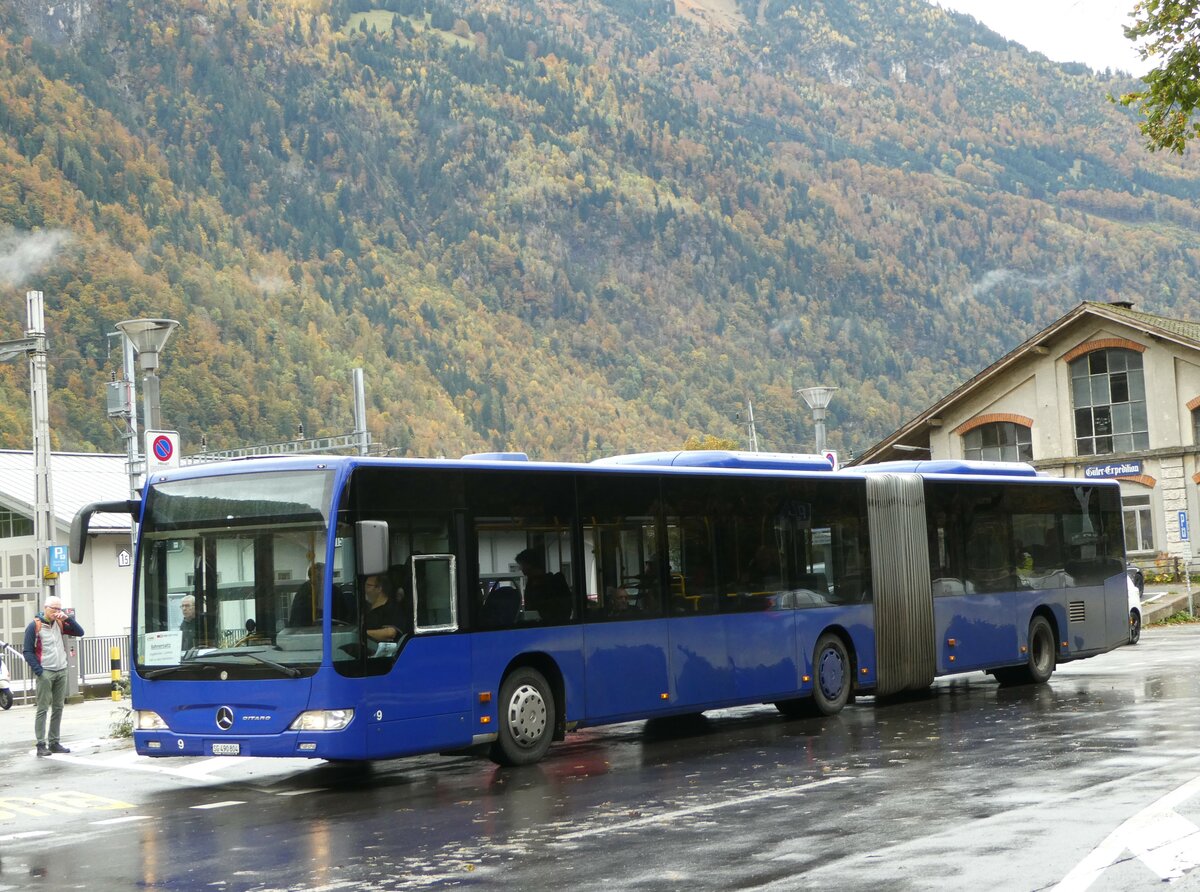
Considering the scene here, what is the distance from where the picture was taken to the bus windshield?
13.4 m

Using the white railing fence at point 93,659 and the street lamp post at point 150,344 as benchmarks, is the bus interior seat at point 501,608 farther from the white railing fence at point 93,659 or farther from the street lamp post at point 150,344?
the white railing fence at point 93,659

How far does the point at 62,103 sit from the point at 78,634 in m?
187

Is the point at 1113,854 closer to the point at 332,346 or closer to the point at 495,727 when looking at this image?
the point at 495,727

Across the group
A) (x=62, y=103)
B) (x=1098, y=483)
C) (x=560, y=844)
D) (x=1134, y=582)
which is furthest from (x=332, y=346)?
(x=560, y=844)

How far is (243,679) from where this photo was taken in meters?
13.6

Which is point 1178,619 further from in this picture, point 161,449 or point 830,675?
point 161,449

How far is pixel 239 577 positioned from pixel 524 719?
2.90 metres

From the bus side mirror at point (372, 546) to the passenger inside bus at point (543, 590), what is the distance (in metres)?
2.03

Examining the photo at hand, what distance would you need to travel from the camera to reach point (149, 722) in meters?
14.2

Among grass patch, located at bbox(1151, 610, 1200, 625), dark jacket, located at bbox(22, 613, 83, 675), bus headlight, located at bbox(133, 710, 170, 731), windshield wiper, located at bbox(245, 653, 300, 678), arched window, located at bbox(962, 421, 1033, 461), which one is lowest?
grass patch, located at bbox(1151, 610, 1200, 625)

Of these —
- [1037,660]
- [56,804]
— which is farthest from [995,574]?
[56,804]

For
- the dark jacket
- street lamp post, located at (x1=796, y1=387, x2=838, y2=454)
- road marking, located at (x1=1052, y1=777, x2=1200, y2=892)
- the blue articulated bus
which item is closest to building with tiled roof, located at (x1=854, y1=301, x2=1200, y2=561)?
street lamp post, located at (x1=796, y1=387, x2=838, y2=454)

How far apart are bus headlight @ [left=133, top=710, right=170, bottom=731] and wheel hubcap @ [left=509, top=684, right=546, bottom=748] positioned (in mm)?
2974

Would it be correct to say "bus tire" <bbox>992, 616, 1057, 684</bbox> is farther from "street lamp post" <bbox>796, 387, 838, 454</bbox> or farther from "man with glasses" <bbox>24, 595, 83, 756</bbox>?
"man with glasses" <bbox>24, 595, 83, 756</bbox>
